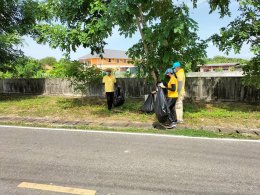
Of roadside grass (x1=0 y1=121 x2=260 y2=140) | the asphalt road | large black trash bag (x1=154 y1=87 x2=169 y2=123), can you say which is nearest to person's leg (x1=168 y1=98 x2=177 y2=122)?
large black trash bag (x1=154 y1=87 x2=169 y2=123)

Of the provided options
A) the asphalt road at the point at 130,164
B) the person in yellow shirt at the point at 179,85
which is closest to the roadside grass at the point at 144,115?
the person in yellow shirt at the point at 179,85

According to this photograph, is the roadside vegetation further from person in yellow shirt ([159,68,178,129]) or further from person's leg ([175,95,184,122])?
person in yellow shirt ([159,68,178,129])

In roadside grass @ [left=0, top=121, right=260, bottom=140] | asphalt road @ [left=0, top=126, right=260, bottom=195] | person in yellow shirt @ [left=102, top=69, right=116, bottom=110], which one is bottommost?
asphalt road @ [left=0, top=126, right=260, bottom=195]

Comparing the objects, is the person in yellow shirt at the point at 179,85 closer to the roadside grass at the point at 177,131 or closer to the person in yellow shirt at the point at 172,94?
the person in yellow shirt at the point at 172,94

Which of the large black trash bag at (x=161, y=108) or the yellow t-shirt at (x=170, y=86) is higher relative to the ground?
the yellow t-shirt at (x=170, y=86)

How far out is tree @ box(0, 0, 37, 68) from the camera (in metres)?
16.2

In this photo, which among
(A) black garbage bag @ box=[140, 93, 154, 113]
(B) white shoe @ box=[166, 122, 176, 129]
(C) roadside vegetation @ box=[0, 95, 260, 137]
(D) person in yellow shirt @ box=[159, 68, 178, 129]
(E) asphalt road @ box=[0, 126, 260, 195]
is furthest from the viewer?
(A) black garbage bag @ box=[140, 93, 154, 113]

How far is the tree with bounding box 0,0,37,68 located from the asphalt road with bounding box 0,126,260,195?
9943 millimetres

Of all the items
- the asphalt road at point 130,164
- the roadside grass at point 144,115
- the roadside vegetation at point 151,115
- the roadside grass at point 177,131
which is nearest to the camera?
the asphalt road at point 130,164

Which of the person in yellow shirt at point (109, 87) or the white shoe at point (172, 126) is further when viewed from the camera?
the person in yellow shirt at point (109, 87)

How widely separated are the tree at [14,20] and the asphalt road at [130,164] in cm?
994

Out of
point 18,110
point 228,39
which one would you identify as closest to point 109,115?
point 18,110

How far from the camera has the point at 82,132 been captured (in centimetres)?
809

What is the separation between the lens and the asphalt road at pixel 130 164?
4.44m
